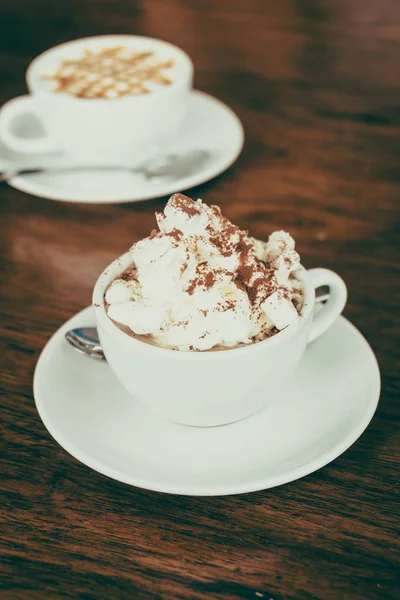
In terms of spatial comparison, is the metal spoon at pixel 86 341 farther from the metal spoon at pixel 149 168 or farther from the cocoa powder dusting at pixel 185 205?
the metal spoon at pixel 149 168

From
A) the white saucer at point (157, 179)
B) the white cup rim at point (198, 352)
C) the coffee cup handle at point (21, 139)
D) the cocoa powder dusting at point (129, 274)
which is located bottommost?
the white saucer at point (157, 179)

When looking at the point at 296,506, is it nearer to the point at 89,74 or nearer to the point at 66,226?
the point at 66,226

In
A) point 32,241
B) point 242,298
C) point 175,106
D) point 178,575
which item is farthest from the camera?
point 175,106

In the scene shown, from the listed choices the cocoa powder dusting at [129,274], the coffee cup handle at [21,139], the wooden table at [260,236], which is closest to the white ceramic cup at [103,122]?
the coffee cup handle at [21,139]

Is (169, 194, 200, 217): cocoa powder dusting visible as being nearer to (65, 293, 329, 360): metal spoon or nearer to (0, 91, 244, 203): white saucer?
(65, 293, 329, 360): metal spoon

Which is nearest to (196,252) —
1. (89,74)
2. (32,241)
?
(32,241)
